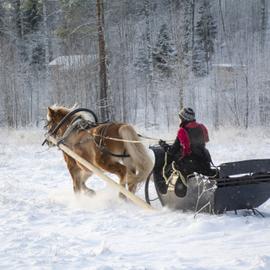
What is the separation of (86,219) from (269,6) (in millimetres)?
48890

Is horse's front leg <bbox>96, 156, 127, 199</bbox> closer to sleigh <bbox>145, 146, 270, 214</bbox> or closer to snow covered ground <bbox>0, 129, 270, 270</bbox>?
snow covered ground <bbox>0, 129, 270, 270</bbox>

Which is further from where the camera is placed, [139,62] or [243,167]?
[139,62]

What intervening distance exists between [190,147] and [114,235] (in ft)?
5.03

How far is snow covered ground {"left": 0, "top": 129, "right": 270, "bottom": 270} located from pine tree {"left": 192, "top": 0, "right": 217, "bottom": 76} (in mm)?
32773

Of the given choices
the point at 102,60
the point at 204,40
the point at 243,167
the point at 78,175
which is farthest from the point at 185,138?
the point at 204,40

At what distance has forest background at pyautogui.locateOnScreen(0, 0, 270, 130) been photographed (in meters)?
26.9

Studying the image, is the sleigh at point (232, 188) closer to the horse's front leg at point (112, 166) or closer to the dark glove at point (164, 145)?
the dark glove at point (164, 145)

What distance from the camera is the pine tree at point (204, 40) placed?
3944 centimetres

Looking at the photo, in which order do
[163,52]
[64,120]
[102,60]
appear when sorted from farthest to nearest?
[163,52] < [102,60] < [64,120]

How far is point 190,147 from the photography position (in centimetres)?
573

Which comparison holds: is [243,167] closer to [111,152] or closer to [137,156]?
[137,156]

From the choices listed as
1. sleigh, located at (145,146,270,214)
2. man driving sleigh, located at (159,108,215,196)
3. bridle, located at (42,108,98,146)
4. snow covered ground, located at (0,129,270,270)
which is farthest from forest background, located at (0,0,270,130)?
sleigh, located at (145,146,270,214)

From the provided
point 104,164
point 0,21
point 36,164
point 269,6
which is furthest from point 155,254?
point 269,6

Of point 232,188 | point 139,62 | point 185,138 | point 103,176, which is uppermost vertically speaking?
point 139,62
